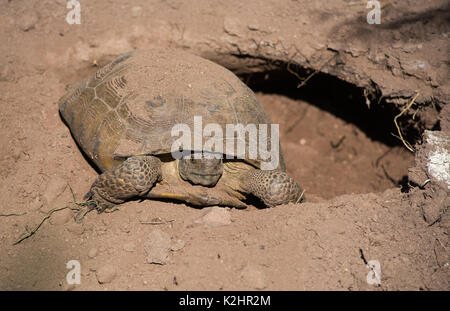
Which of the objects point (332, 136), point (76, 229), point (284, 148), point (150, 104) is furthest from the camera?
point (332, 136)

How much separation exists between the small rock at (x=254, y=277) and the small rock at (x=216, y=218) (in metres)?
0.61

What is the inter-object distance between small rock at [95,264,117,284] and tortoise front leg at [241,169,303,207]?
1.78 metres

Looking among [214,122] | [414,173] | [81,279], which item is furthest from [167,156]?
[414,173]

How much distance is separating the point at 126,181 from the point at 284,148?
342cm

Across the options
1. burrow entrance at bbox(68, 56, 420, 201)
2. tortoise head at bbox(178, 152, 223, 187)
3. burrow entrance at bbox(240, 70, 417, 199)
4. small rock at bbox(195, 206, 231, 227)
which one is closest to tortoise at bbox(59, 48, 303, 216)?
tortoise head at bbox(178, 152, 223, 187)

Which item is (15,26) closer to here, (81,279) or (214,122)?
(214,122)

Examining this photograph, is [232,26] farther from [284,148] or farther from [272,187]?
[272,187]

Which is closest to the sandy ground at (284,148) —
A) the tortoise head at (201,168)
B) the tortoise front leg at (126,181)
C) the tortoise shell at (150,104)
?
the tortoise front leg at (126,181)

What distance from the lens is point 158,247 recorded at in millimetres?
3438

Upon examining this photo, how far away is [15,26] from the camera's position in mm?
5172

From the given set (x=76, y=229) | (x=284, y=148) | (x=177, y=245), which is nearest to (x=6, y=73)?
(x=76, y=229)

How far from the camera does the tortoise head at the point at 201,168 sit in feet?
12.4

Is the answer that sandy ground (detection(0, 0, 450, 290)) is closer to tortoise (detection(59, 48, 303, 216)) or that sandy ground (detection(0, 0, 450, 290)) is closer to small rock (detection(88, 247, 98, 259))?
small rock (detection(88, 247, 98, 259))

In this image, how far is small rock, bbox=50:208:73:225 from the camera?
3.79 m
